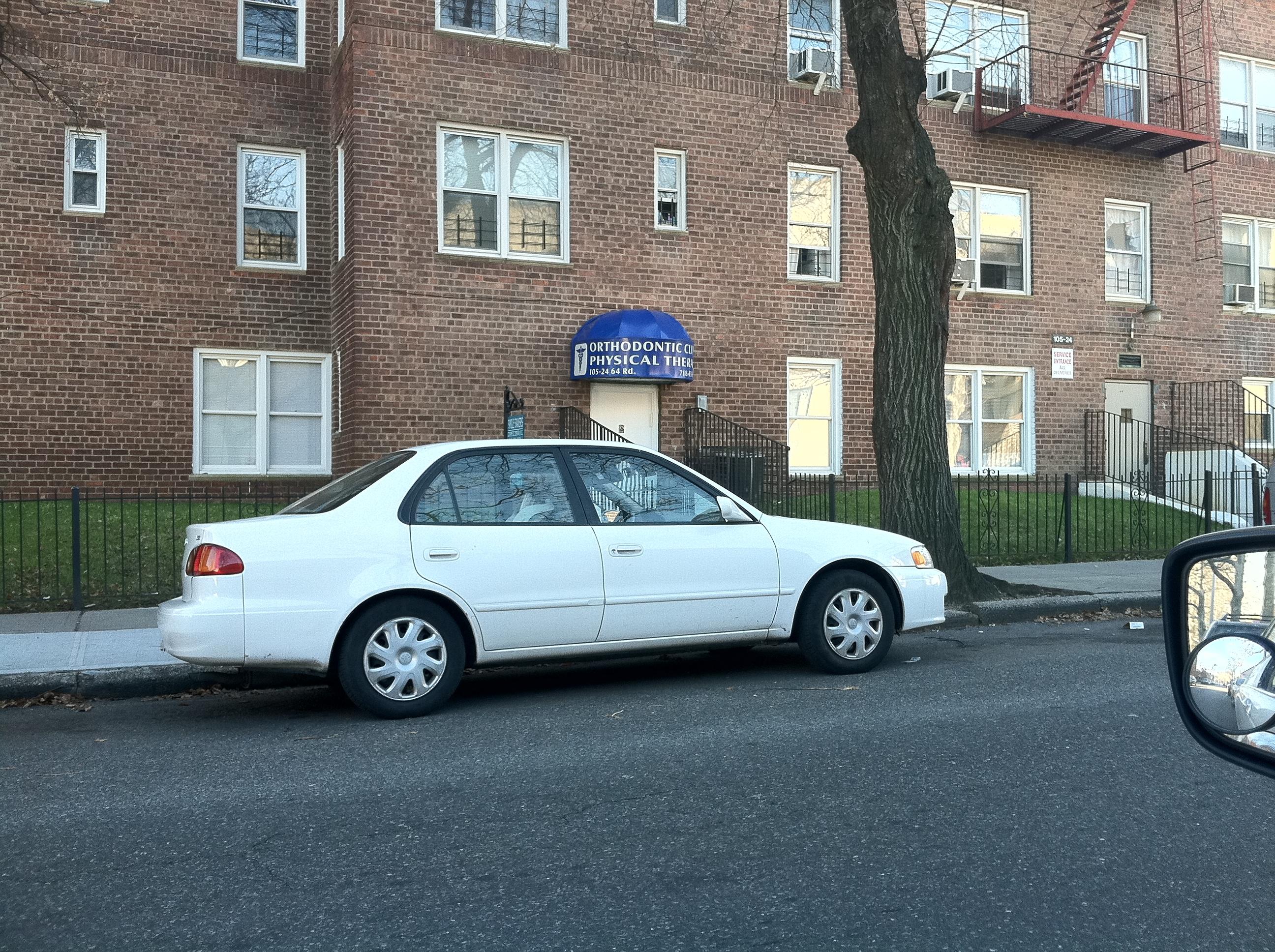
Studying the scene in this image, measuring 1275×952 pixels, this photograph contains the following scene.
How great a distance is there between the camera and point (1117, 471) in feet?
69.3

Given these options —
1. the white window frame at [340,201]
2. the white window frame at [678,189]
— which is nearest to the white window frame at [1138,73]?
the white window frame at [678,189]

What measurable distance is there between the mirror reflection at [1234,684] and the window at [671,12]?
17873 mm

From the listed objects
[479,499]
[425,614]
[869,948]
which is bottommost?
[869,948]

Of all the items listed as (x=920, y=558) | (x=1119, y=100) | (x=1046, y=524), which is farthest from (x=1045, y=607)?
(x=1119, y=100)

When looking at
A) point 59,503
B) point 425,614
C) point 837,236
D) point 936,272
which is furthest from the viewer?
point 837,236

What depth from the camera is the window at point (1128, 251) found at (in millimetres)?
21500

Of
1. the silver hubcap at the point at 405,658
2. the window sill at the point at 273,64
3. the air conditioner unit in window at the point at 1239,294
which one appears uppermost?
the window sill at the point at 273,64

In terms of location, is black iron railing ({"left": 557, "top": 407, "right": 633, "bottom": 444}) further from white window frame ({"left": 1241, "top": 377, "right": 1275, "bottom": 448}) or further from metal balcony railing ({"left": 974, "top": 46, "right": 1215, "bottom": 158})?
white window frame ({"left": 1241, "top": 377, "right": 1275, "bottom": 448})

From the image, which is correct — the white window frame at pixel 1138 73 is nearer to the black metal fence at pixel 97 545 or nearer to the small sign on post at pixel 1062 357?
the small sign on post at pixel 1062 357

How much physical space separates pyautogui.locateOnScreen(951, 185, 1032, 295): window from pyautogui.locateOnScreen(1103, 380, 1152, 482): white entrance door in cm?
247

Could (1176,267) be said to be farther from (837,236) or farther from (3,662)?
(3,662)

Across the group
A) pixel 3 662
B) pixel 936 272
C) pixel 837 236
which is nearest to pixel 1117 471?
pixel 837 236

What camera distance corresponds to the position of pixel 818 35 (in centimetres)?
1927

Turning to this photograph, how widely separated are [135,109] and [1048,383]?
14705mm
